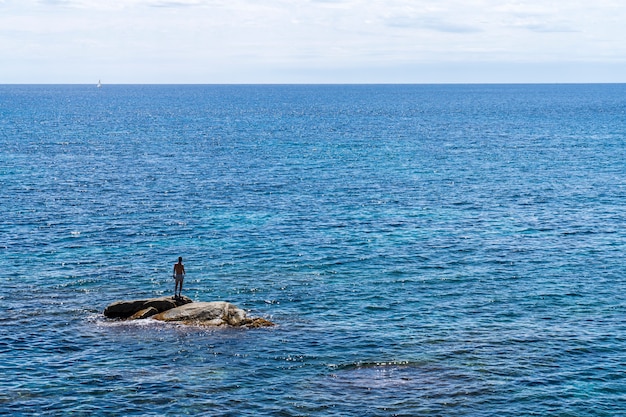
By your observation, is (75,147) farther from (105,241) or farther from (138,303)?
(138,303)

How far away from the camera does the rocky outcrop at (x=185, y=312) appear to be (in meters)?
55.8

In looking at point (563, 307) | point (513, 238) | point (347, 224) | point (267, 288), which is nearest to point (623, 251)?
point (513, 238)

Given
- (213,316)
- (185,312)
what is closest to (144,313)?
(185,312)

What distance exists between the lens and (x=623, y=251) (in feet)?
251

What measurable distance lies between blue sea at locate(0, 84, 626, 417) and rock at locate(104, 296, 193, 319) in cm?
123

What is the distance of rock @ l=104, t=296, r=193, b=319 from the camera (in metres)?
57.4

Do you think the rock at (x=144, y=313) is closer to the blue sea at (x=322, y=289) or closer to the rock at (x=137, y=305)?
the rock at (x=137, y=305)

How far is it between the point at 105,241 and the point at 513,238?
141 feet

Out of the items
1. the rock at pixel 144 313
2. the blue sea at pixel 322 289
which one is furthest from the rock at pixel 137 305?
the blue sea at pixel 322 289

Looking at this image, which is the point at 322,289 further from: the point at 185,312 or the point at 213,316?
the point at 185,312

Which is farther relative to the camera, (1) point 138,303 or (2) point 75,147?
(2) point 75,147

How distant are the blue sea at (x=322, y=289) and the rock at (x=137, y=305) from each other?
123cm

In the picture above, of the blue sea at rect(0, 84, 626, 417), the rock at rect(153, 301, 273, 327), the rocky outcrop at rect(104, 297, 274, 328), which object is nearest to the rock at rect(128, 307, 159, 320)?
the rocky outcrop at rect(104, 297, 274, 328)

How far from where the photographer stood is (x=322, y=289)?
65188mm
